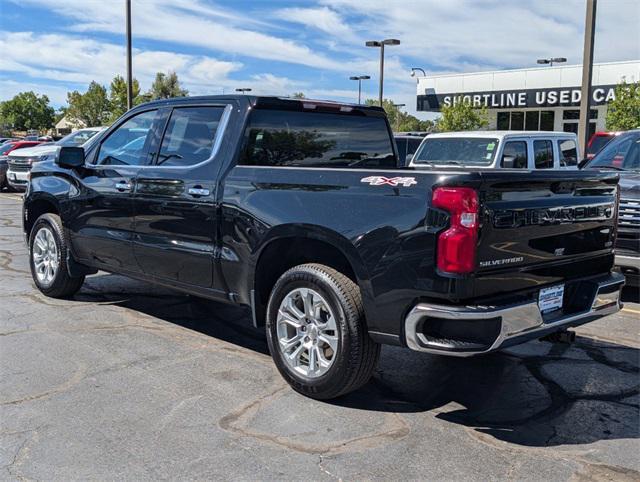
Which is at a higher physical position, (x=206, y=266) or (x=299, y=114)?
(x=299, y=114)

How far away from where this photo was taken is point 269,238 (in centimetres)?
433

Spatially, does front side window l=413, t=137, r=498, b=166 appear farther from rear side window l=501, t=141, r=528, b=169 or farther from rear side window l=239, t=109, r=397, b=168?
rear side window l=239, t=109, r=397, b=168

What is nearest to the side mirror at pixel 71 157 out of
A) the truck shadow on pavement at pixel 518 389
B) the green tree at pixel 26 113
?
the truck shadow on pavement at pixel 518 389

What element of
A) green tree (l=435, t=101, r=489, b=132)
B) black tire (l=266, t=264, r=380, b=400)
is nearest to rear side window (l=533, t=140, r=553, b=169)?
black tire (l=266, t=264, r=380, b=400)

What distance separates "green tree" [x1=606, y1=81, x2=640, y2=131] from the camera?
24594 mm

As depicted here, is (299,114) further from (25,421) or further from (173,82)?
(173,82)

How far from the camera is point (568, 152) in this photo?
1191 cm

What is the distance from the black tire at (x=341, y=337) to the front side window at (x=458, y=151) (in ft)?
23.3

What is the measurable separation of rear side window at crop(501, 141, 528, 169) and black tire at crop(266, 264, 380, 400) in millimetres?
7267

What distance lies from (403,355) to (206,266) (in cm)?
167

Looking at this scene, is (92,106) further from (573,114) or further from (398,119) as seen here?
(573,114)

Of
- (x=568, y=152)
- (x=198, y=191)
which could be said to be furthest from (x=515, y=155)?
(x=198, y=191)

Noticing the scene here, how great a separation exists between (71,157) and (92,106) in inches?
2416

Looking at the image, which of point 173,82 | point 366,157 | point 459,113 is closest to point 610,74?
point 459,113
